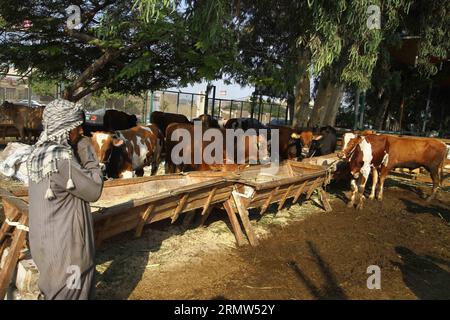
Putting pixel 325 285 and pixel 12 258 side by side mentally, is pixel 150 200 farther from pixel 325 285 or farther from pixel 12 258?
pixel 325 285

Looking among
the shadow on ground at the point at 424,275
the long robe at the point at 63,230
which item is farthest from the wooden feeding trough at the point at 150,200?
the shadow on ground at the point at 424,275

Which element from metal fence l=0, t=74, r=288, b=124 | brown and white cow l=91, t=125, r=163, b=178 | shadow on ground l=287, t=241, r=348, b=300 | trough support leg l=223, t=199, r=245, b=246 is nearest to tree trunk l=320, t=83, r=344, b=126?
metal fence l=0, t=74, r=288, b=124

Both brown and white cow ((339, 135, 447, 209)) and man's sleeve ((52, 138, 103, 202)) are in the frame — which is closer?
man's sleeve ((52, 138, 103, 202))

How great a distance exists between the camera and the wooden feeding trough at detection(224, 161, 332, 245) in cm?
545

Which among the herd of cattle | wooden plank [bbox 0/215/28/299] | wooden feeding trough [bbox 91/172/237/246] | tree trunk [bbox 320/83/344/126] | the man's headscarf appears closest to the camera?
the man's headscarf

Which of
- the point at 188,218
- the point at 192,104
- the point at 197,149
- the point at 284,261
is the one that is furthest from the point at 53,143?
the point at 192,104

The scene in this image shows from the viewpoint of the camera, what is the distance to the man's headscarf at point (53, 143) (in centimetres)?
248

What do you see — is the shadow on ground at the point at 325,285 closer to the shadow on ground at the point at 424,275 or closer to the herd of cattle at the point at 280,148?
the shadow on ground at the point at 424,275

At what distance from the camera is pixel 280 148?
11078mm

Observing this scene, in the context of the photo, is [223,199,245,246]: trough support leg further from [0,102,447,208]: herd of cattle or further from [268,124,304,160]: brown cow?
[268,124,304,160]: brown cow

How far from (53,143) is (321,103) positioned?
10.7 metres

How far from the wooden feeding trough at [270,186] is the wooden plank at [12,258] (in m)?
2.81

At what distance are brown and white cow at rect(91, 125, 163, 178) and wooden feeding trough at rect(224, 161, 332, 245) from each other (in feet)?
6.58

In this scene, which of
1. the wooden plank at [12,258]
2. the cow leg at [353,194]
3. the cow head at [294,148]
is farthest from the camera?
the cow head at [294,148]
